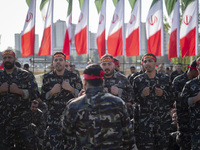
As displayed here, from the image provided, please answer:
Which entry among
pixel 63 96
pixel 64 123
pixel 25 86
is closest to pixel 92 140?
pixel 64 123

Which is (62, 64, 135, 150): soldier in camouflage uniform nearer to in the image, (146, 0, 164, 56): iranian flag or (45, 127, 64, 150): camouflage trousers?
(45, 127, 64, 150): camouflage trousers

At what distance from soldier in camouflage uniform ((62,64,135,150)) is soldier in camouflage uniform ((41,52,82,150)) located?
7.37 feet

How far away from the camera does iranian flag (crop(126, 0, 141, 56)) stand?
43.0ft

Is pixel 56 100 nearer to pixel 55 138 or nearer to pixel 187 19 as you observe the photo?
pixel 55 138

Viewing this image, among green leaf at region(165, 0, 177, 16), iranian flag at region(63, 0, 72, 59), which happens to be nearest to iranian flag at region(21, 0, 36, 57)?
iranian flag at region(63, 0, 72, 59)

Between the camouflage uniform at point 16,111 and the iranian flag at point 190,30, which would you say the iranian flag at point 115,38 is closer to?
the iranian flag at point 190,30

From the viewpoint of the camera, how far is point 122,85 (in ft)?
17.8

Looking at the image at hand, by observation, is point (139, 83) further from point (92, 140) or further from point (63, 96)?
point (92, 140)

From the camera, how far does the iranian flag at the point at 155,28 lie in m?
12.4

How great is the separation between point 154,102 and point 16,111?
2779 mm

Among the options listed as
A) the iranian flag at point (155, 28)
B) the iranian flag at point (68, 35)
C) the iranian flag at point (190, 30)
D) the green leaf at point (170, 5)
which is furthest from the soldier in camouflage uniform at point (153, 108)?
the iranian flag at point (68, 35)

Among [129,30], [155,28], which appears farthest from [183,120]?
[129,30]

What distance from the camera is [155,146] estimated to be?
541cm

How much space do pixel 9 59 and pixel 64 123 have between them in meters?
2.82
